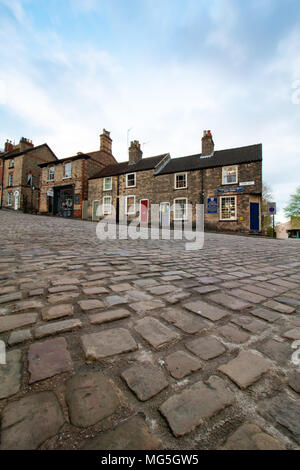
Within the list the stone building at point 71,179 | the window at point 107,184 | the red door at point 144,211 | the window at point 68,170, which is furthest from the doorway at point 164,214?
the window at point 68,170

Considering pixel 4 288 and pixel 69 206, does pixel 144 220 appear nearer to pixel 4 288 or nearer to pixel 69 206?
pixel 69 206

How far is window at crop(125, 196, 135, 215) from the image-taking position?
2024 cm

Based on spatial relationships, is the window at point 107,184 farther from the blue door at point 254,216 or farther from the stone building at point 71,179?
the blue door at point 254,216

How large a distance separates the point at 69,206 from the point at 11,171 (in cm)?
1062

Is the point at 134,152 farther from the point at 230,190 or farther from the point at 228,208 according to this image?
the point at 228,208

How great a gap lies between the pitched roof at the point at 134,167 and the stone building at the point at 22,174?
9708mm

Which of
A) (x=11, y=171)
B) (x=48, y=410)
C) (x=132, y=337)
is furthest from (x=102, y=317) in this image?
(x=11, y=171)

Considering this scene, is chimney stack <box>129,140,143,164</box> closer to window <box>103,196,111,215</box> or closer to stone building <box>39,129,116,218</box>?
stone building <box>39,129,116,218</box>

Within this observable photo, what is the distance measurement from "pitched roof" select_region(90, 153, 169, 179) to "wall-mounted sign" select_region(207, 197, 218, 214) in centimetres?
630

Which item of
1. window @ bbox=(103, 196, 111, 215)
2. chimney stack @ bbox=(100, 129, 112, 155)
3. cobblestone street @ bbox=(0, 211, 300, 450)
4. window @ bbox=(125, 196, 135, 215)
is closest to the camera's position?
cobblestone street @ bbox=(0, 211, 300, 450)

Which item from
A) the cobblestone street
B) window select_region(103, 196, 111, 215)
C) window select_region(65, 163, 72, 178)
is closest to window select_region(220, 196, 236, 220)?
window select_region(103, 196, 111, 215)

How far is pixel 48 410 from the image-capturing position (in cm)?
73

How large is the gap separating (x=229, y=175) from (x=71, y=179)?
54.0 feet

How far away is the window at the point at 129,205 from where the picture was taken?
20.2 m
